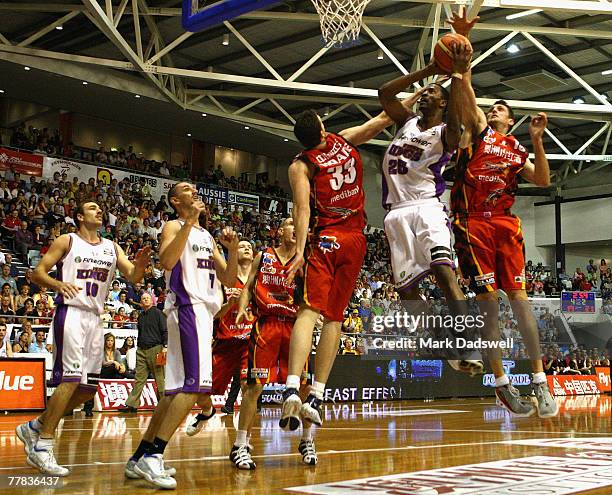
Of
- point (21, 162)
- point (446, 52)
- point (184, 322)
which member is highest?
point (21, 162)

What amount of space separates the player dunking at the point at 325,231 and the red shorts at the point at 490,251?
74 centimetres

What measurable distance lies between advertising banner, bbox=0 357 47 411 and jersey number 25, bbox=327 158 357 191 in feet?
26.3

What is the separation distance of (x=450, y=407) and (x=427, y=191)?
10.4 metres

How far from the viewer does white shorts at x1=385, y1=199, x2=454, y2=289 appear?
17.9 ft

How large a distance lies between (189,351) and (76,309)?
1.30 m

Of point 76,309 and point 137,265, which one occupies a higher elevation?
point 137,265

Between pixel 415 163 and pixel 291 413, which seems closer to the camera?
pixel 291 413

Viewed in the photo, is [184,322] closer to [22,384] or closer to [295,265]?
[295,265]

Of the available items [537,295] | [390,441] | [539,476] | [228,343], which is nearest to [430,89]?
[539,476]

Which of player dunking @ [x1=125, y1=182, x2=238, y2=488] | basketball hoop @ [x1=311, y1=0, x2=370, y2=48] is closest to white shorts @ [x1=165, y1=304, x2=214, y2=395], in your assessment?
player dunking @ [x1=125, y1=182, x2=238, y2=488]

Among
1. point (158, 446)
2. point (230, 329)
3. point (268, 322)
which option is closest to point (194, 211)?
point (158, 446)

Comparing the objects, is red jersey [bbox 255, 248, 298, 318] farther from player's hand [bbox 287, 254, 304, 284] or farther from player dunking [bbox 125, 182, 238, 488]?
player's hand [bbox 287, 254, 304, 284]

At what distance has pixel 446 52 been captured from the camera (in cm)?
509

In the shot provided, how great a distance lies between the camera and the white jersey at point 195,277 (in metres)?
5.51
